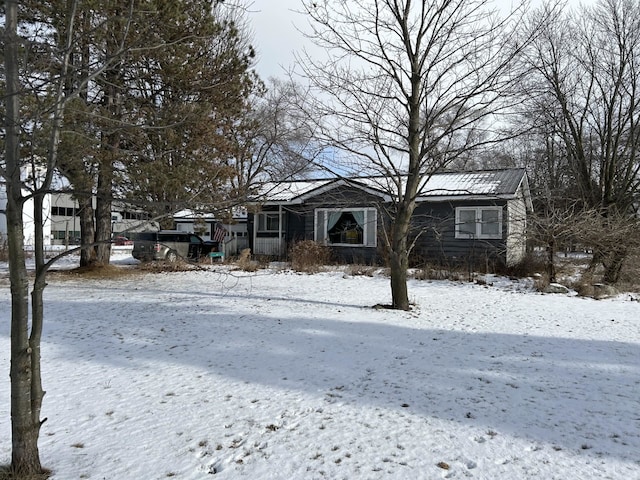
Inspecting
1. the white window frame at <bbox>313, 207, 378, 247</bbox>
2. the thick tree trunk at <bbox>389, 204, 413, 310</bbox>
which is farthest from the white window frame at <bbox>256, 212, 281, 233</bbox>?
the thick tree trunk at <bbox>389, 204, 413, 310</bbox>

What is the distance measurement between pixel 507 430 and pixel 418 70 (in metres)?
7.13

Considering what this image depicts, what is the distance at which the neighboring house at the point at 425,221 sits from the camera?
1634 centimetres

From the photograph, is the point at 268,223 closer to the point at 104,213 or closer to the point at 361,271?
the point at 361,271

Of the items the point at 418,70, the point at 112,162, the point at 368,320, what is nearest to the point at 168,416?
the point at 368,320

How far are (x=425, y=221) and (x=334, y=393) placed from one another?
1184cm

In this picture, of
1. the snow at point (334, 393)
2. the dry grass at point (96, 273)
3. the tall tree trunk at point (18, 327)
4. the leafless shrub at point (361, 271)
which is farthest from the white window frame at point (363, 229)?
the tall tree trunk at point (18, 327)

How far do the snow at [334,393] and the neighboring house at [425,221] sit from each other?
23.8 ft

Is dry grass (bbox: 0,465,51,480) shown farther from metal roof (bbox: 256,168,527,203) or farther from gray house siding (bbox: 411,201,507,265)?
gray house siding (bbox: 411,201,507,265)

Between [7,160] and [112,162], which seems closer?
[7,160]

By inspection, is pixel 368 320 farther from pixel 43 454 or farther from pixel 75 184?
pixel 75 184

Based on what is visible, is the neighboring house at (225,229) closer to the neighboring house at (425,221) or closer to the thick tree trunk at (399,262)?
the neighboring house at (425,221)

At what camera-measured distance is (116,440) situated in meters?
3.76

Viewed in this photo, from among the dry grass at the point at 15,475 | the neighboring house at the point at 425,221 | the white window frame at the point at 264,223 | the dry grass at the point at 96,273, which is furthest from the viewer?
the white window frame at the point at 264,223

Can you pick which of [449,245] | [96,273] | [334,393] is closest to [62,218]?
[96,273]
